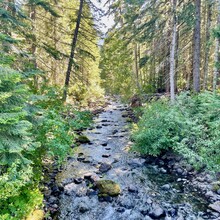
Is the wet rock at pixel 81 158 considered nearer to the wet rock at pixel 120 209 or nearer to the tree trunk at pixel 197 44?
the wet rock at pixel 120 209

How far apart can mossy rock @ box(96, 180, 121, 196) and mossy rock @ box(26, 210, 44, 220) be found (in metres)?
1.94

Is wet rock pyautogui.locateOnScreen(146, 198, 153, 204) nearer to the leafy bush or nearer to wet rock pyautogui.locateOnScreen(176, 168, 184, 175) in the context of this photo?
A: wet rock pyautogui.locateOnScreen(176, 168, 184, 175)

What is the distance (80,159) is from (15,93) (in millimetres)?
5292

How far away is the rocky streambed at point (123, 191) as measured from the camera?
19.3ft

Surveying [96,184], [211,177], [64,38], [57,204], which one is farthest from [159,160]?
[64,38]

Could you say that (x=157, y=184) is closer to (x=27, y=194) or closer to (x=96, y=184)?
(x=96, y=184)

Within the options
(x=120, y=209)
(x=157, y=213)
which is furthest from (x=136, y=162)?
(x=157, y=213)

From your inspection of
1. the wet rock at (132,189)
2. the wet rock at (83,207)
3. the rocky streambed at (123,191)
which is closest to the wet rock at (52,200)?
the rocky streambed at (123,191)

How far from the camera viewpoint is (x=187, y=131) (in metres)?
8.18

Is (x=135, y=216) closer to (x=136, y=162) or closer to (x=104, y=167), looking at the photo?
(x=104, y=167)

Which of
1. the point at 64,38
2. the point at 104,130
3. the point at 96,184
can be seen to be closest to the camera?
the point at 96,184

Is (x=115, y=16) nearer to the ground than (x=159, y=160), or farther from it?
farther from it

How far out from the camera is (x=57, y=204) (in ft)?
20.2

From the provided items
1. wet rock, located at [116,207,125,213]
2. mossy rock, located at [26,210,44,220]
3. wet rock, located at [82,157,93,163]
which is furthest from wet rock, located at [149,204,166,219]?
wet rock, located at [82,157,93,163]
